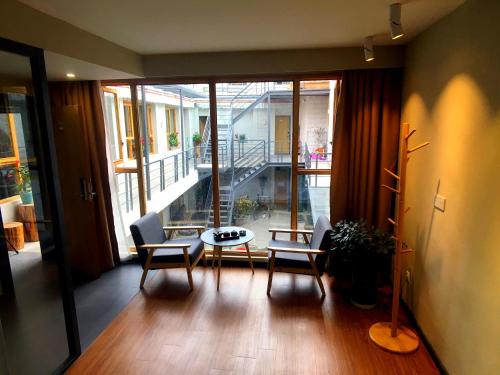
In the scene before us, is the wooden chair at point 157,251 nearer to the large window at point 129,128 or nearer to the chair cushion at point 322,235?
the large window at point 129,128

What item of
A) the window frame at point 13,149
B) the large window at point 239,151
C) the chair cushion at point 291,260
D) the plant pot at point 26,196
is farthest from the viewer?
the large window at point 239,151

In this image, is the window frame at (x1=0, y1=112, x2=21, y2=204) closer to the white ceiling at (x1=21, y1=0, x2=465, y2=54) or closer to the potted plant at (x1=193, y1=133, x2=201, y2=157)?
the white ceiling at (x1=21, y1=0, x2=465, y2=54)

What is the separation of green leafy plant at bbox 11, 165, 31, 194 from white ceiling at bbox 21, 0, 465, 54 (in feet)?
3.66

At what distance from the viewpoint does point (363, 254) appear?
298 cm

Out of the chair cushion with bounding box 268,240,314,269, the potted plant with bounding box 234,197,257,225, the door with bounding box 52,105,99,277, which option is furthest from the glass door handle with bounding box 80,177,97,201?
the chair cushion with bounding box 268,240,314,269

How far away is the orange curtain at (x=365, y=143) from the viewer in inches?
132

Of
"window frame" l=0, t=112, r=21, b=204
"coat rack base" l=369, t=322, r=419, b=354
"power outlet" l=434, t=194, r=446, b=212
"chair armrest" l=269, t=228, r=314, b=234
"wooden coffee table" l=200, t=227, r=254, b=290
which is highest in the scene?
"window frame" l=0, t=112, r=21, b=204

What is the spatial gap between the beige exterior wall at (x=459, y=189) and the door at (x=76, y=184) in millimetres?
3503

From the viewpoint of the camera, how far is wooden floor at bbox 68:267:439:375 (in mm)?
2346

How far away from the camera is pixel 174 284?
3602mm

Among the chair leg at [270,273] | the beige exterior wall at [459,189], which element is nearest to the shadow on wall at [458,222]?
the beige exterior wall at [459,189]

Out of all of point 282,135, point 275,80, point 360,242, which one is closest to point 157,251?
point 282,135

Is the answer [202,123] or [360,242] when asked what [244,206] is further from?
[360,242]

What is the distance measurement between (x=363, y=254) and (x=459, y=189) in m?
1.14
